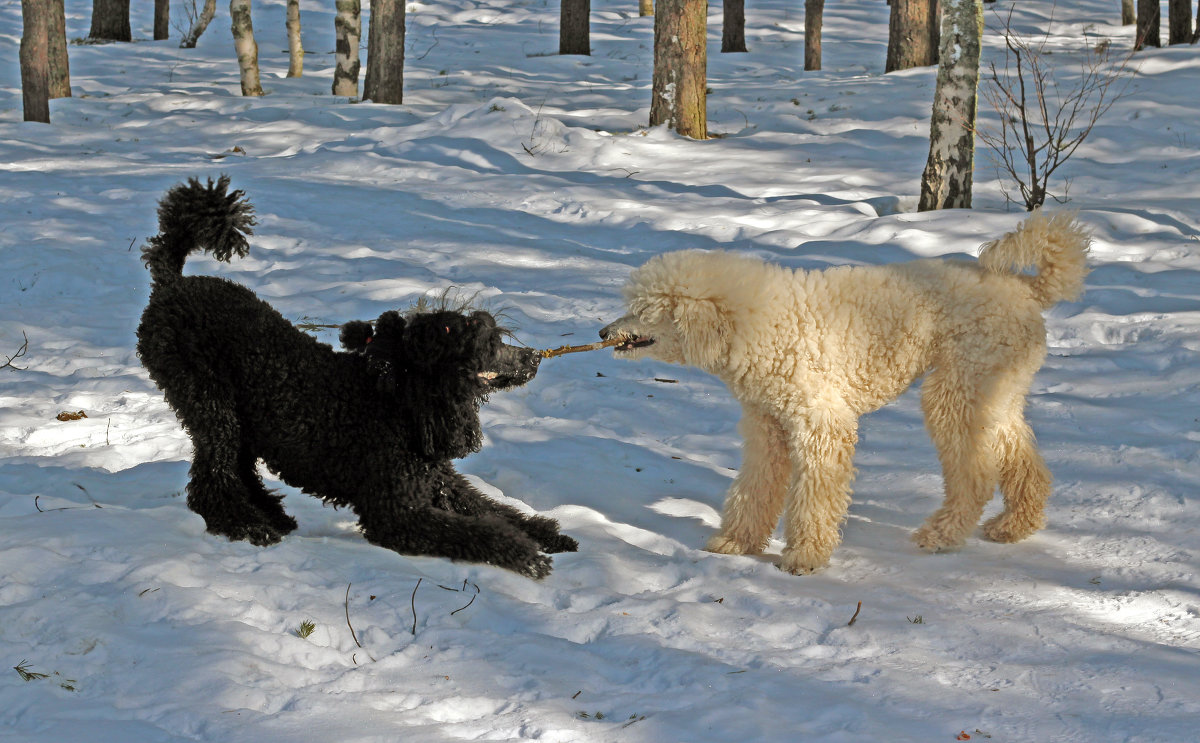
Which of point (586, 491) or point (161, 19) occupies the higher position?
point (161, 19)

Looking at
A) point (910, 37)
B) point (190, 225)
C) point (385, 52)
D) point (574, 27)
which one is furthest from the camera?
point (574, 27)

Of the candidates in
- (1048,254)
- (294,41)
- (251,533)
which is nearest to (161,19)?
(294,41)

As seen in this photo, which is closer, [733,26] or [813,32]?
[813,32]

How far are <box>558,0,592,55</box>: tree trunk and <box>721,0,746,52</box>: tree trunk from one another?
3227mm

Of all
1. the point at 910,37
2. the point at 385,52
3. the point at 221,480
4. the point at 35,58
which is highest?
the point at 910,37

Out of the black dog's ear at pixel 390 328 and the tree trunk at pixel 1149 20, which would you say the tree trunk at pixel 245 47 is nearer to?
the black dog's ear at pixel 390 328

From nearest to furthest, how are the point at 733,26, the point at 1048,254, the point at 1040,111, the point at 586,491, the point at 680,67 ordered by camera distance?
the point at 1048,254
the point at 586,491
the point at 680,67
the point at 1040,111
the point at 733,26

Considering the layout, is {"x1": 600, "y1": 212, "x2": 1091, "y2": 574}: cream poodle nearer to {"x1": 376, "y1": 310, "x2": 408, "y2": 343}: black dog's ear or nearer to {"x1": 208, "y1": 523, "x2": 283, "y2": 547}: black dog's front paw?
{"x1": 376, "y1": 310, "x2": 408, "y2": 343}: black dog's ear

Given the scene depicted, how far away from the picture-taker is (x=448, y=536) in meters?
4.18

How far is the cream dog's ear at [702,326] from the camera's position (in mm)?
4270

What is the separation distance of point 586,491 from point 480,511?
89 centimetres

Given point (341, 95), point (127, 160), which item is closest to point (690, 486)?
point (127, 160)

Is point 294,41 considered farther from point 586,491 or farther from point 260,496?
point 260,496

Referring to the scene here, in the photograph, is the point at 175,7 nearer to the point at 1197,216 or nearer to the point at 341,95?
the point at 341,95
